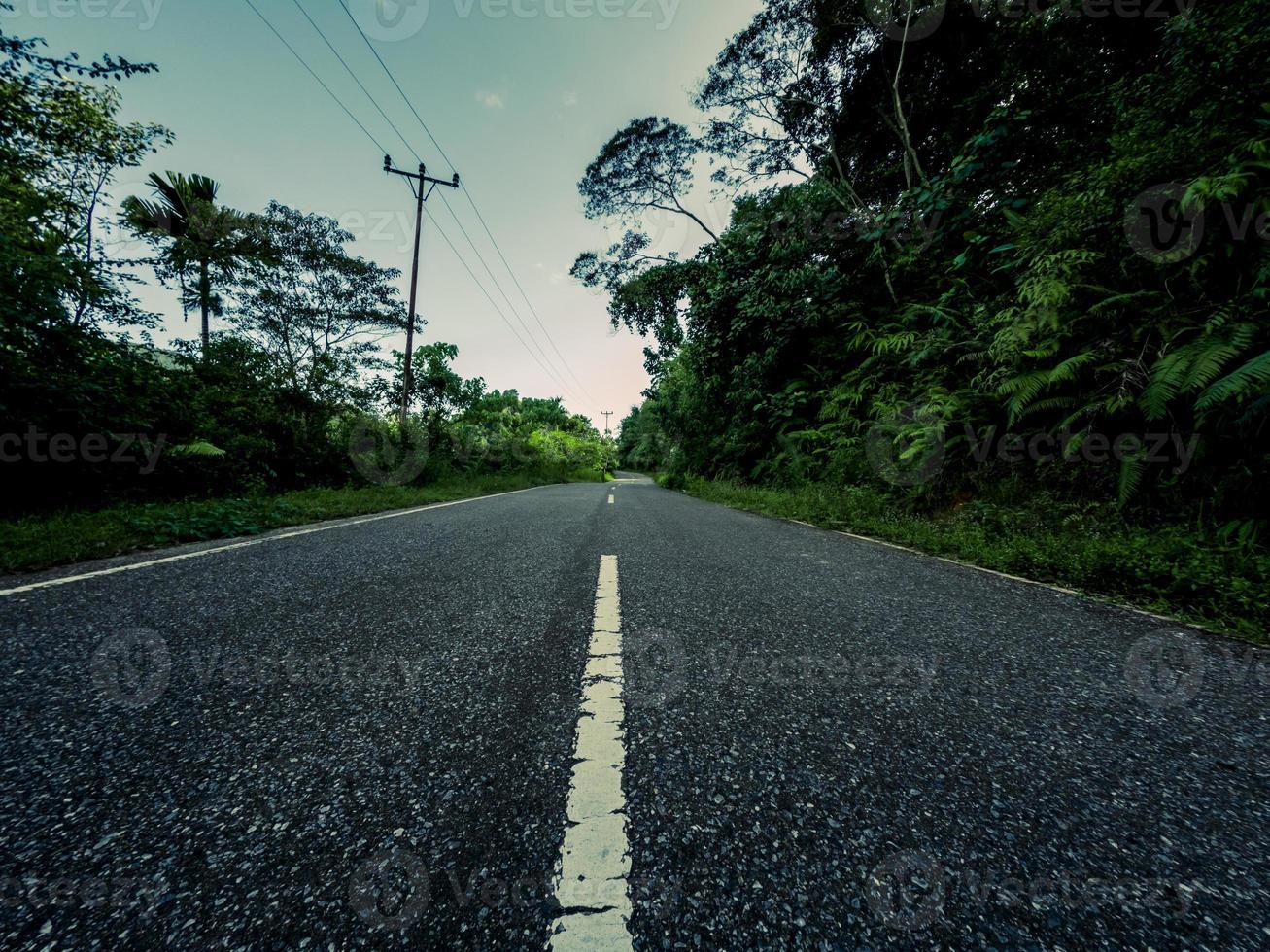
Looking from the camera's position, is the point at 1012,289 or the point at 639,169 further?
the point at 639,169

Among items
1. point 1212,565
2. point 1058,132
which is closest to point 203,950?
point 1212,565

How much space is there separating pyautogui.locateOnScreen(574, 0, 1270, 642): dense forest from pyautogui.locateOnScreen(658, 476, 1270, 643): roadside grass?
2cm

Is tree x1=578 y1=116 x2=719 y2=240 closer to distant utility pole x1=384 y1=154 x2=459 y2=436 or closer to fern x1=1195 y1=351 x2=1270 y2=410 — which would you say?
distant utility pole x1=384 y1=154 x2=459 y2=436

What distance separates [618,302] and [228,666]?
14956mm

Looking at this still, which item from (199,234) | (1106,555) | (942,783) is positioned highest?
(199,234)

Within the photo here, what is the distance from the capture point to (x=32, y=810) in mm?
939

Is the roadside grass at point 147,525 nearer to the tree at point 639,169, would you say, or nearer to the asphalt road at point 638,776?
the asphalt road at point 638,776

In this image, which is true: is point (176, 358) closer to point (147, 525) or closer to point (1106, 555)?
point (147, 525)

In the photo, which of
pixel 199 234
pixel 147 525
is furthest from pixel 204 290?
pixel 147 525

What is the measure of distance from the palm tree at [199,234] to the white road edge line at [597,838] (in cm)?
1564

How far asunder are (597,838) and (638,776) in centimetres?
21

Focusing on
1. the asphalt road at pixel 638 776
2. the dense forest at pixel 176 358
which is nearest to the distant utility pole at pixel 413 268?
the dense forest at pixel 176 358

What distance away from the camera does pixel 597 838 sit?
910 mm

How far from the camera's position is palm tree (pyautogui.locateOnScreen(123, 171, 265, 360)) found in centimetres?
1128
